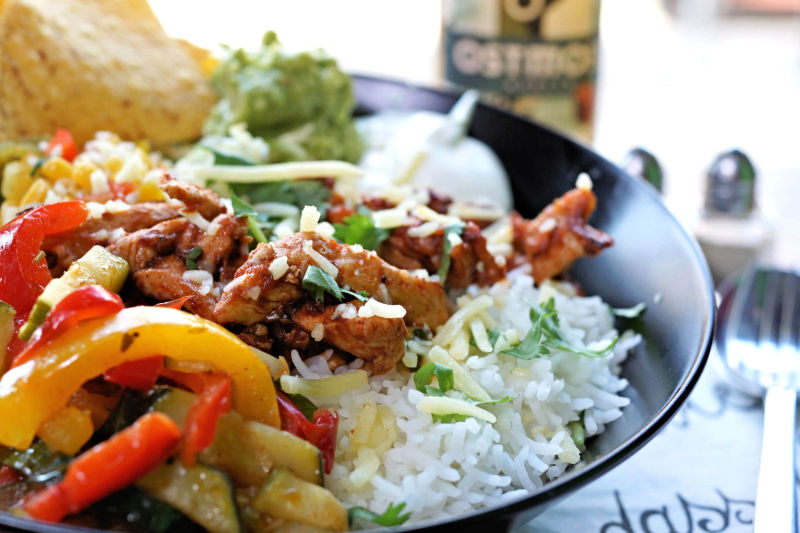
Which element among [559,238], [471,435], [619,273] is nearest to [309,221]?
[471,435]

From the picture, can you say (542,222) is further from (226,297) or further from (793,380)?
(226,297)

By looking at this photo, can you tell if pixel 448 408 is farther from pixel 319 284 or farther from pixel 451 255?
pixel 451 255

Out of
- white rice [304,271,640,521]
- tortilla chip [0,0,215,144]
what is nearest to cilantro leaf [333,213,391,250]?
white rice [304,271,640,521]

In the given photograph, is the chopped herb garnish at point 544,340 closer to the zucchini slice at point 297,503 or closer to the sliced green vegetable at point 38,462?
the zucchini slice at point 297,503

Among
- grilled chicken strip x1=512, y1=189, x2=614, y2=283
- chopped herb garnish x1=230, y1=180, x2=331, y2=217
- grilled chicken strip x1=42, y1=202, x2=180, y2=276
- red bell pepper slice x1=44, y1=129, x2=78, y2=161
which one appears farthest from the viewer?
red bell pepper slice x1=44, y1=129, x2=78, y2=161

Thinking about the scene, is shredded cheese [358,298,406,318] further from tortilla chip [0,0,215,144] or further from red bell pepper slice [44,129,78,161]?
tortilla chip [0,0,215,144]

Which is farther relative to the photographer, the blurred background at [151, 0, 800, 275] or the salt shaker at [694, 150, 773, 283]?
the blurred background at [151, 0, 800, 275]

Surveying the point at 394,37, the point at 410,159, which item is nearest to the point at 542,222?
the point at 410,159
